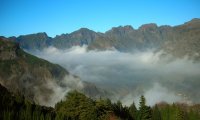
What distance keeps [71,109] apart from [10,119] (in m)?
27.3

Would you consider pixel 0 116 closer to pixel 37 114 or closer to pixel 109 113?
pixel 37 114

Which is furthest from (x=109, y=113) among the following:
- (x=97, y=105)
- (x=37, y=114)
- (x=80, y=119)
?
(x=37, y=114)

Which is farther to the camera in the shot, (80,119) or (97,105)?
(97,105)

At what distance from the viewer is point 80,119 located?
165 m

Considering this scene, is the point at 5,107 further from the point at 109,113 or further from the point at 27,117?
the point at 109,113

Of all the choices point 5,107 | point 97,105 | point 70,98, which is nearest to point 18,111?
point 5,107

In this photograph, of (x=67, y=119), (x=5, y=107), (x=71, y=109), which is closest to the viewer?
(x=67, y=119)

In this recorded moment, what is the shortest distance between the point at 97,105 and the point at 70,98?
14.6 metres

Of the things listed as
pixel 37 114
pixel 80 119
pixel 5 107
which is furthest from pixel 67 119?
pixel 5 107

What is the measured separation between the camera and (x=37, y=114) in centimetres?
17275

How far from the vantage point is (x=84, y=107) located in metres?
167

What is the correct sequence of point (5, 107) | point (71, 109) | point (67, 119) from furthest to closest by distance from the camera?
point (5, 107)
point (71, 109)
point (67, 119)

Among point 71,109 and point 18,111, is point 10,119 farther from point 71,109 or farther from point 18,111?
point 71,109

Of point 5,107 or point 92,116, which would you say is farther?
point 5,107
